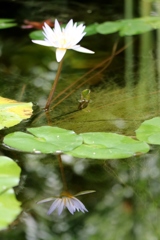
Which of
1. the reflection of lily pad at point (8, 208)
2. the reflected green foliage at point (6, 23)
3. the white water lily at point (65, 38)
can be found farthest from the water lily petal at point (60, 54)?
the reflected green foliage at point (6, 23)

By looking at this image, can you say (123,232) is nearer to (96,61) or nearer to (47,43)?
(47,43)

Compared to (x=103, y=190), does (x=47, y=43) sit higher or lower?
higher

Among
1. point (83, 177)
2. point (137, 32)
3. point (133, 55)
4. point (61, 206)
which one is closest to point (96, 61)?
point (133, 55)

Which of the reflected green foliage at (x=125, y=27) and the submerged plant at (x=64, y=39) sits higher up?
the submerged plant at (x=64, y=39)

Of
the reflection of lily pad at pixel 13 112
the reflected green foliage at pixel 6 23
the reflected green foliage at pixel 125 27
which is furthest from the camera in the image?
the reflected green foliage at pixel 6 23

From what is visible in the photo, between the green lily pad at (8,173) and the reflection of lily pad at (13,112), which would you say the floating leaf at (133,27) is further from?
the green lily pad at (8,173)

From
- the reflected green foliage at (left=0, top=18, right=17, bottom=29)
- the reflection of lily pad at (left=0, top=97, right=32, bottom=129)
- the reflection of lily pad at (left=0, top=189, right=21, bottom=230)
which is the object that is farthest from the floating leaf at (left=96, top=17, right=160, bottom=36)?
the reflection of lily pad at (left=0, top=189, right=21, bottom=230)

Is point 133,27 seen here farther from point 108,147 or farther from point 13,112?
point 108,147
